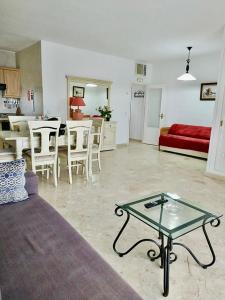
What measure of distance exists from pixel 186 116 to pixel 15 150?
5219 millimetres

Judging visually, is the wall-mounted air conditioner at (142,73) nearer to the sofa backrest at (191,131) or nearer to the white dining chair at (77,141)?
the sofa backrest at (191,131)

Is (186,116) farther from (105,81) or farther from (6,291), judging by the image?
(6,291)

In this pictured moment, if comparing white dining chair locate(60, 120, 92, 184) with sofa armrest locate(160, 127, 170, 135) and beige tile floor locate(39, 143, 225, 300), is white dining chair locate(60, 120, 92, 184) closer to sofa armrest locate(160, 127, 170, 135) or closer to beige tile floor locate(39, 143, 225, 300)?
beige tile floor locate(39, 143, 225, 300)

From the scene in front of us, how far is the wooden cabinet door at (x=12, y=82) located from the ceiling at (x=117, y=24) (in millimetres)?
700

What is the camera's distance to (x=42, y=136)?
10.2 feet

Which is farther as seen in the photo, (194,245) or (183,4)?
(183,4)

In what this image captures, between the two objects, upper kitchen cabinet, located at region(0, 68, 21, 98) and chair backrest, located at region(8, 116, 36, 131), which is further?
upper kitchen cabinet, located at region(0, 68, 21, 98)

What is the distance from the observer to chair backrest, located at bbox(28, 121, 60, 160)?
304cm

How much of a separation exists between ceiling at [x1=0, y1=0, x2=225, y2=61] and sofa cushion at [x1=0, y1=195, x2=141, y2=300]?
3.04m

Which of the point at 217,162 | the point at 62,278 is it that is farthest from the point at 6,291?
the point at 217,162

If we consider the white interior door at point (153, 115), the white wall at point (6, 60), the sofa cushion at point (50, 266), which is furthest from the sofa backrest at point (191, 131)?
the sofa cushion at point (50, 266)

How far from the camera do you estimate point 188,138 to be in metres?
6.02

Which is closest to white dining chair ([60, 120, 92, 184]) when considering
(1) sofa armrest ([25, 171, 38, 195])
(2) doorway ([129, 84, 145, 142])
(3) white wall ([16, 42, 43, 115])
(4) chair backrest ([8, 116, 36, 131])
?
(4) chair backrest ([8, 116, 36, 131])

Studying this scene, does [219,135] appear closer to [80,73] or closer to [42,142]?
[42,142]
